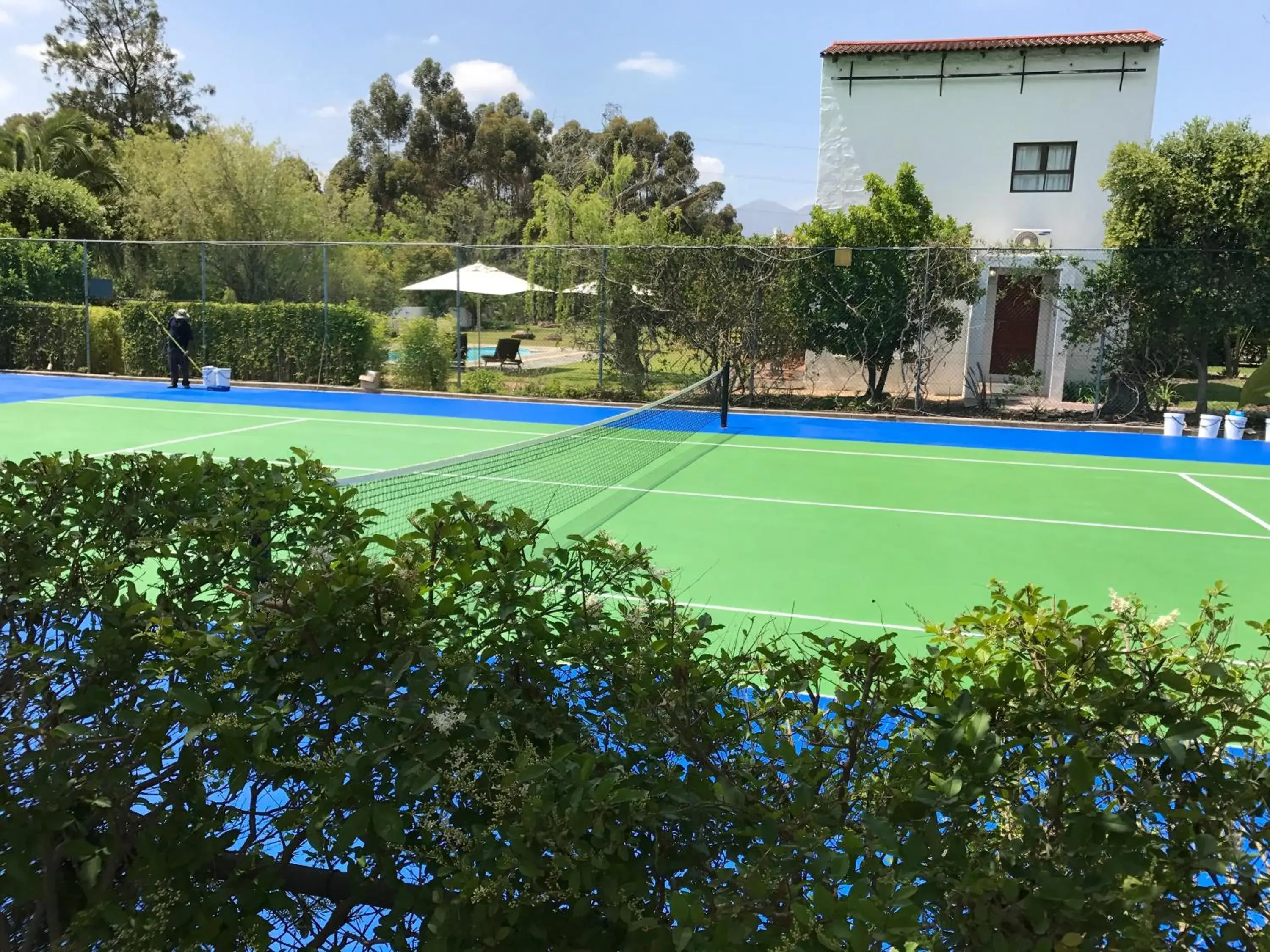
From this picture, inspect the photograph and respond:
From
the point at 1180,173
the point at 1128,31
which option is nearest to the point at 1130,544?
the point at 1180,173

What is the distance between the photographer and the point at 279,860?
221 cm

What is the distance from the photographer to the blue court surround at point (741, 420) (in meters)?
15.0

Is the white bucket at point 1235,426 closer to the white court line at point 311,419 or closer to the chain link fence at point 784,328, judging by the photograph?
the chain link fence at point 784,328

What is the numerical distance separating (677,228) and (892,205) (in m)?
29.4

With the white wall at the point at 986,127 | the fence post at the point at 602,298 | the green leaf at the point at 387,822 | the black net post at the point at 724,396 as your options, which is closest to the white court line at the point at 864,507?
the black net post at the point at 724,396

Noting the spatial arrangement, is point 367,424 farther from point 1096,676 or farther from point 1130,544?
point 1096,676

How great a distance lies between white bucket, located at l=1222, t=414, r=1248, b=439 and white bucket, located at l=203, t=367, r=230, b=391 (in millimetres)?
18225

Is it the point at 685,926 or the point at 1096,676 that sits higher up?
the point at 1096,676

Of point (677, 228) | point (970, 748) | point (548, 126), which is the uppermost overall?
point (548, 126)

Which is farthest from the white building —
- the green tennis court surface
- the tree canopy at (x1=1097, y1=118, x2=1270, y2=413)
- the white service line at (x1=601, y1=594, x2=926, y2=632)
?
the white service line at (x1=601, y1=594, x2=926, y2=632)

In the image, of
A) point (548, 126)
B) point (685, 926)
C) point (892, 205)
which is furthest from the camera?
point (548, 126)

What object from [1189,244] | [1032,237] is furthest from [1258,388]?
[1032,237]

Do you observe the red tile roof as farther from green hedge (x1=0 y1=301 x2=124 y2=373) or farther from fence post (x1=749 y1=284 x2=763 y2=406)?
green hedge (x1=0 y1=301 x2=124 y2=373)

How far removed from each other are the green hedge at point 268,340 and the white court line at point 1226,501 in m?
15.5
